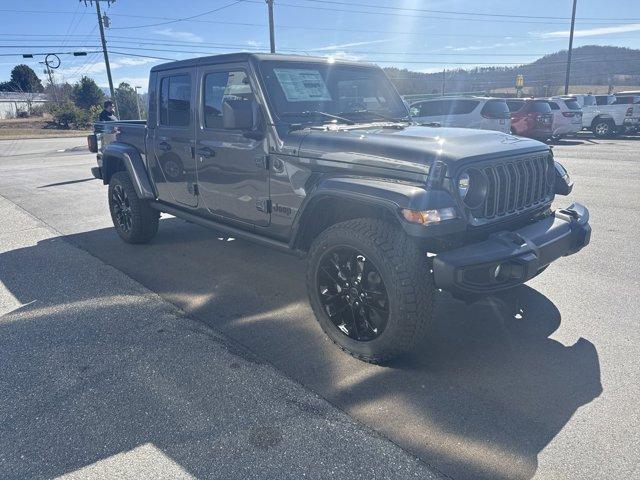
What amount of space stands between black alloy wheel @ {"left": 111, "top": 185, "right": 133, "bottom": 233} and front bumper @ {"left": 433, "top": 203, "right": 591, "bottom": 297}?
4.17 metres

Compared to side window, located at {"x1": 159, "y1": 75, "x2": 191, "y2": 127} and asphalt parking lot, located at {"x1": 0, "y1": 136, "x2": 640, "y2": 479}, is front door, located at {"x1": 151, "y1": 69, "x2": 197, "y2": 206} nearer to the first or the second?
side window, located at {"x1": 159, "y1": 75, "x2": 191, "y2": 127}

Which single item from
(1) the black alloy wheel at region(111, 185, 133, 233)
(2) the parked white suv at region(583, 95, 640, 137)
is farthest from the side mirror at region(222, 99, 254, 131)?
(2) the parked white suv at region(583, 95, 640, 137)

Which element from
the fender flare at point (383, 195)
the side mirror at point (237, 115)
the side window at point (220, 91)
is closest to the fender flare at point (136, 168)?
the side window at point (220, 91)

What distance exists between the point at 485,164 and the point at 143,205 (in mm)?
3988

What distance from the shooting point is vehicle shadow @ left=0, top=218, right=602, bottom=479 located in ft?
7.92

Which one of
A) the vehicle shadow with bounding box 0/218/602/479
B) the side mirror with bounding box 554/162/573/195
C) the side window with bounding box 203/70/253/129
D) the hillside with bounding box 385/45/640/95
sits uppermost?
the hillside with bounding box 385/45/640/95

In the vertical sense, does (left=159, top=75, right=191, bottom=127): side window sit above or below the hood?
above

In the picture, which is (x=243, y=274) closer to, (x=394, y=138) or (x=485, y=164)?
(x=394, y=138)

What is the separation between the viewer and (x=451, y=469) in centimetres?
224

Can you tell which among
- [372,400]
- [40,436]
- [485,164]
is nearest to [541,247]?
[485,164]

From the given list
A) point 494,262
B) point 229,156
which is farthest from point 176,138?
point 494,262

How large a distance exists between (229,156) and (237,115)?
0.60 metres

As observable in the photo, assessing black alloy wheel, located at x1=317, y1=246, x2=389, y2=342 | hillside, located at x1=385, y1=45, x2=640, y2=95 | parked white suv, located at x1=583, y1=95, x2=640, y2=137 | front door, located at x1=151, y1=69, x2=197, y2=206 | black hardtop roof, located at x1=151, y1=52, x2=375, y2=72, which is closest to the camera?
black alloy wheel, located at x1=317, y1=246, x2=389, y2=342

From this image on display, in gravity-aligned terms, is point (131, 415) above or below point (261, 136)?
below
